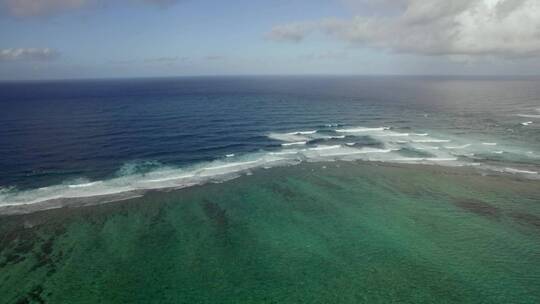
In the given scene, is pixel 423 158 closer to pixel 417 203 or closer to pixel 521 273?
pixel 417 203

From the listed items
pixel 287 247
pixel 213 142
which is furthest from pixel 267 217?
pixel 213 142

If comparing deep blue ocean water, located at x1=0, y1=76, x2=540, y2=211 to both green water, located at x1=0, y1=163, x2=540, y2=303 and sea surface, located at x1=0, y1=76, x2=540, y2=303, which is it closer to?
sea surface, located at x1=0, y1=76, x2=540, y2=303

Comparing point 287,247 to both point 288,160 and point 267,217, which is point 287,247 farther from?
point 288,160

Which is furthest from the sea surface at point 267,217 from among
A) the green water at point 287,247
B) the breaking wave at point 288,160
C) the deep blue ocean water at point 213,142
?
the deep blue ocean water at point 213,142

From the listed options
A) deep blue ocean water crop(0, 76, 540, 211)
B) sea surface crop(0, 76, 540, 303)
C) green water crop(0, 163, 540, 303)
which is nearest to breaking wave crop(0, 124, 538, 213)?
deep blue ocean water crop(0, 76, 540, 211)

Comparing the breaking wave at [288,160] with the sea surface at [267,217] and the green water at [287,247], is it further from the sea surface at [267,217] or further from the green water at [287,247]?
the green water at [287,247]

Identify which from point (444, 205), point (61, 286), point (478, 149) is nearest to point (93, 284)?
point (61, 286)

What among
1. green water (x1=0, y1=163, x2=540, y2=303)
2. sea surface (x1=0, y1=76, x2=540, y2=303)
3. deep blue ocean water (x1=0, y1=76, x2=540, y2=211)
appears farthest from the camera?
deep blue ocean water (x1=0, y1=76, x2=540, y2=211)
